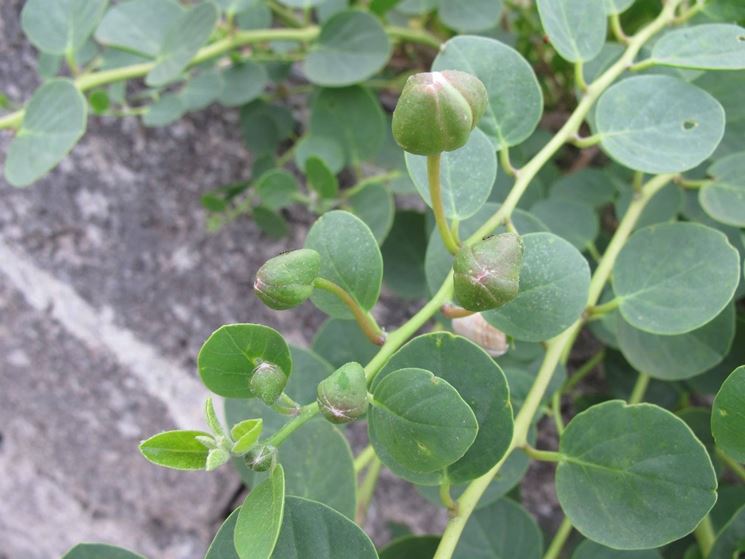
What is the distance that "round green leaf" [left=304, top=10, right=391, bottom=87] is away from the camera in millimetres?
940

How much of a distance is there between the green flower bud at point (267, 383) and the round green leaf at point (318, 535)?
91 millimetres

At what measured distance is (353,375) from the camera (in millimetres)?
482

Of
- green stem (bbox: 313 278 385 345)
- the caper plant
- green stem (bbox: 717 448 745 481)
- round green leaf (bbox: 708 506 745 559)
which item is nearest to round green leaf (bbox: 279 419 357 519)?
the caper plant

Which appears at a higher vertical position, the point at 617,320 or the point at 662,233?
the point at 662,233

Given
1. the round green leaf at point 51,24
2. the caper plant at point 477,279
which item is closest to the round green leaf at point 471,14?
the caper plant at point 477,279

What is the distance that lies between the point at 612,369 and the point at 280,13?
2.19 ft

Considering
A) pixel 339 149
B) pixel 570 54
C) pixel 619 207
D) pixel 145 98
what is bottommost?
pixel 145 98

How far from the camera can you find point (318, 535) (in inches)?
21.6

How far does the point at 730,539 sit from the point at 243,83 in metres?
0.79

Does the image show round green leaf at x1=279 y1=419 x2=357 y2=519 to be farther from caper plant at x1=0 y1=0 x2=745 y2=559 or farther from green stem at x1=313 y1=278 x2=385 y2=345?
green stem at x1=313 y1=278 x2=385 y2=345

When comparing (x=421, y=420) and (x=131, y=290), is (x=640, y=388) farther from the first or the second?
(x=131, y=290)

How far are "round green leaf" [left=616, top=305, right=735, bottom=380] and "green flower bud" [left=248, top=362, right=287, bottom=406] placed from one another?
0.39m

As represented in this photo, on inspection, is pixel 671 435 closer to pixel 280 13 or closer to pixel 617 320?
pixel 617 320

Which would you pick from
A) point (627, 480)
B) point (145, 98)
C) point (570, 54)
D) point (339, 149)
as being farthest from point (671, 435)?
point (145, 98)
